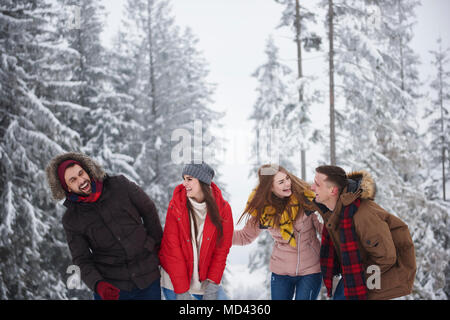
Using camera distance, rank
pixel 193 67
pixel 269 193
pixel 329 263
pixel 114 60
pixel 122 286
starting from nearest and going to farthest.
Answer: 1. pixel 122 286
2. pixel 329 263
3. pixel 269 193
4. pixel 114 60
5. pixel 193 67

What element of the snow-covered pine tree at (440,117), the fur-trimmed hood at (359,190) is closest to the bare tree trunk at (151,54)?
the fur-trimmed hood at (359,190)

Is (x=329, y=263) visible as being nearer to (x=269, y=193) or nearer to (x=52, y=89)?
(x=269, y=193)

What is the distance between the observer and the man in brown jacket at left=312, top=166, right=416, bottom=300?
3178 mm

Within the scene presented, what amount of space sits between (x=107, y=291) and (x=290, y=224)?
2165 mm

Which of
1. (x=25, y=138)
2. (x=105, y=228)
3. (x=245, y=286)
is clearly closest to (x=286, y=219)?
(x=105, y=228)

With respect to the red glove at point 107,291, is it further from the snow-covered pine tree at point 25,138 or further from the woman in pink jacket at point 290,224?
the snow-covered pine tree at point 25,138

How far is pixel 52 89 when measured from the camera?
10.9m

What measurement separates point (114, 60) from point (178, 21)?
488 cm

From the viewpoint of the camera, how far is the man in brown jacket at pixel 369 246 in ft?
10.4

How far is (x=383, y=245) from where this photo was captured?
313 cm

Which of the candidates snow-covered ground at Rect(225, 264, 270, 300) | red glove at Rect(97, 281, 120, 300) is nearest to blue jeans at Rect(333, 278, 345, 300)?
red glove at Rect(97, 281, 120, 300)

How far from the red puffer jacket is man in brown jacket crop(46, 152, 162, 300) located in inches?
6.9
